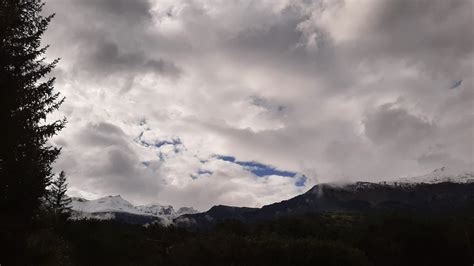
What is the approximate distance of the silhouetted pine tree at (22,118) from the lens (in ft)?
56.4

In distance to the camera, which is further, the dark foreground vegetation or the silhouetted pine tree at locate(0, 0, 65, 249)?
the dark foreground vegetation

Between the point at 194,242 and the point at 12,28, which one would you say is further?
the point at 194,242

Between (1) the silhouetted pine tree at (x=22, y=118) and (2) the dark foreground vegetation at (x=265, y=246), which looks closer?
(1) the silhouetted pine tree at (x=22, y=118)

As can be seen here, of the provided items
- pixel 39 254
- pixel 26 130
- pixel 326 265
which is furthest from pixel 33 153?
pixel 326 265

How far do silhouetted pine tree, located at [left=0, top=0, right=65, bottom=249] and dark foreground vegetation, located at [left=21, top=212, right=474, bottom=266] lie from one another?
156cm

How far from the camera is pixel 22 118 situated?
19391mm

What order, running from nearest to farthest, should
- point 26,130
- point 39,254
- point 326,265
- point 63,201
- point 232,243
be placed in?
point 39,254, point 26,130, point 326,265, point 232,243, point 63,201

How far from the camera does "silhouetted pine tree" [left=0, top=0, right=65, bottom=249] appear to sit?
17.2 m

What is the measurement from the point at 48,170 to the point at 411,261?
156 feet

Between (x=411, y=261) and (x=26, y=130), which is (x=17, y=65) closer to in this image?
(x=26, y=130)

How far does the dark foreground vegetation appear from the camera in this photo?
89.2 ft

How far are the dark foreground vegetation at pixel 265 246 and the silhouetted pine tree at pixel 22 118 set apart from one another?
5.10ft

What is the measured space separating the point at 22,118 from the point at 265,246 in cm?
1683

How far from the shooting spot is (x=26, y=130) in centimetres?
1923
